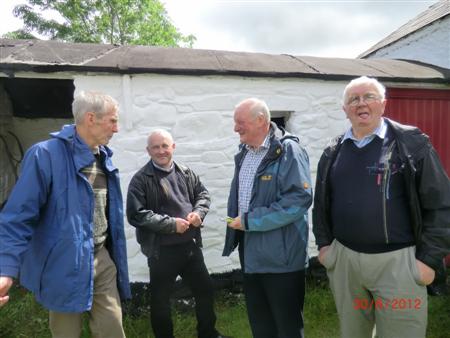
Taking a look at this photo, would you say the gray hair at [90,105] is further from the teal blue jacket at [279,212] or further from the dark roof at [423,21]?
the dark roof at [423,21]

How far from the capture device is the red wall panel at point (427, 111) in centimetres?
443

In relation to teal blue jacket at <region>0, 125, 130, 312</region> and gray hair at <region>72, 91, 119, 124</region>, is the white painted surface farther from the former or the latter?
teal blue jacket at <region>0, 125, 130, 312</region>

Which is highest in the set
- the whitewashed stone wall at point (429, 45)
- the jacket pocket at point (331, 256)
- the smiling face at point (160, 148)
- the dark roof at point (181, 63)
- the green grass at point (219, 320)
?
the whitewashed stone wall at point (429, 45)

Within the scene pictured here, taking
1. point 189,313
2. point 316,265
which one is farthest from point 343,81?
point 189,313

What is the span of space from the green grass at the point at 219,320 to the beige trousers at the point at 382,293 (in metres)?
1.18

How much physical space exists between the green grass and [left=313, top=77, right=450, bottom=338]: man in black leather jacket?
1.30 meters

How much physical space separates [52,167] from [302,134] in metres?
2.86

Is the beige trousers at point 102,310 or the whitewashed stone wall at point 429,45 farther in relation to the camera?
the whitewashed stone wall at point 429,45

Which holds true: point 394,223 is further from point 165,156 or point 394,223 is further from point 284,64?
point 284,64

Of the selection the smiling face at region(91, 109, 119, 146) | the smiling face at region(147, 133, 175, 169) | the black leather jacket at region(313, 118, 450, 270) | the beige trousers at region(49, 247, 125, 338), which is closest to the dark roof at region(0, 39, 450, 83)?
the smiling face at region(147, 133, 175, 169)

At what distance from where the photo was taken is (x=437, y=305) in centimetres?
356

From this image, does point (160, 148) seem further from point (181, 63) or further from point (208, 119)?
point (181, 63)

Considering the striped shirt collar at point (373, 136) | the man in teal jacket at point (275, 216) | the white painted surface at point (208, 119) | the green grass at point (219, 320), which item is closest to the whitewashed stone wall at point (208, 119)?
the white painted surface at point (208, 119)

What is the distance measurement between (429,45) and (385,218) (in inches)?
170
